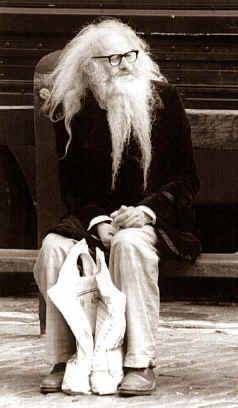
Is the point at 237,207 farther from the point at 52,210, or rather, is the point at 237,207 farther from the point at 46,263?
the point at 46,263

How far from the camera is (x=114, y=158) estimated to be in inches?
194

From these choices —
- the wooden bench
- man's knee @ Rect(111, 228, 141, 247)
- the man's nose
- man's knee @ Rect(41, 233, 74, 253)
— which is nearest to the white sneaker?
man's knee @ Rect(111, 228, 141, 247)

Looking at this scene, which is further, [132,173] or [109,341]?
[132,173]

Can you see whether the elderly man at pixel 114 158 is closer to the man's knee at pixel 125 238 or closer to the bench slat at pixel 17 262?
the man's knee at pixel 125 238

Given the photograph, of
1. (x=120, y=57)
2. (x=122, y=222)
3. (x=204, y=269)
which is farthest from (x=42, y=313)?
(x=120, y=57)

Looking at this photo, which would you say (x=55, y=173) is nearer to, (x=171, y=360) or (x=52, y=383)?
(x=171, y=360)

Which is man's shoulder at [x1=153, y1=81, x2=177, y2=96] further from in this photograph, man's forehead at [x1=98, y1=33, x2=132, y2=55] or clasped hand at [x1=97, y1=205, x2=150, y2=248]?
clasped hand at [x1=97, y1=205, x2=150, y2=248]

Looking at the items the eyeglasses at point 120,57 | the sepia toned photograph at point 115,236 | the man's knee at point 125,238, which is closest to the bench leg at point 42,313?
the sepia toned photograph at point 115,236

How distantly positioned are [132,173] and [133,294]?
0.67 meters

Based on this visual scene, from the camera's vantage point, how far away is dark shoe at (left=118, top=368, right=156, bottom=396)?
14.6 feet

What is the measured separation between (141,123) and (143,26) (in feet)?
5.95

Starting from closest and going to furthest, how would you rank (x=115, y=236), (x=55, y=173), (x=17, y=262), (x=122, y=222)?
(x=115, y=236) → (x=122, y=222) → (x=17, y=262) → (x=55, y=173)

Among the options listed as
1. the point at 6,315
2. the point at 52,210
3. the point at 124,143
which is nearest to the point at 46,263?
the point at 124,143

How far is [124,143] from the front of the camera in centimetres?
→ 495
